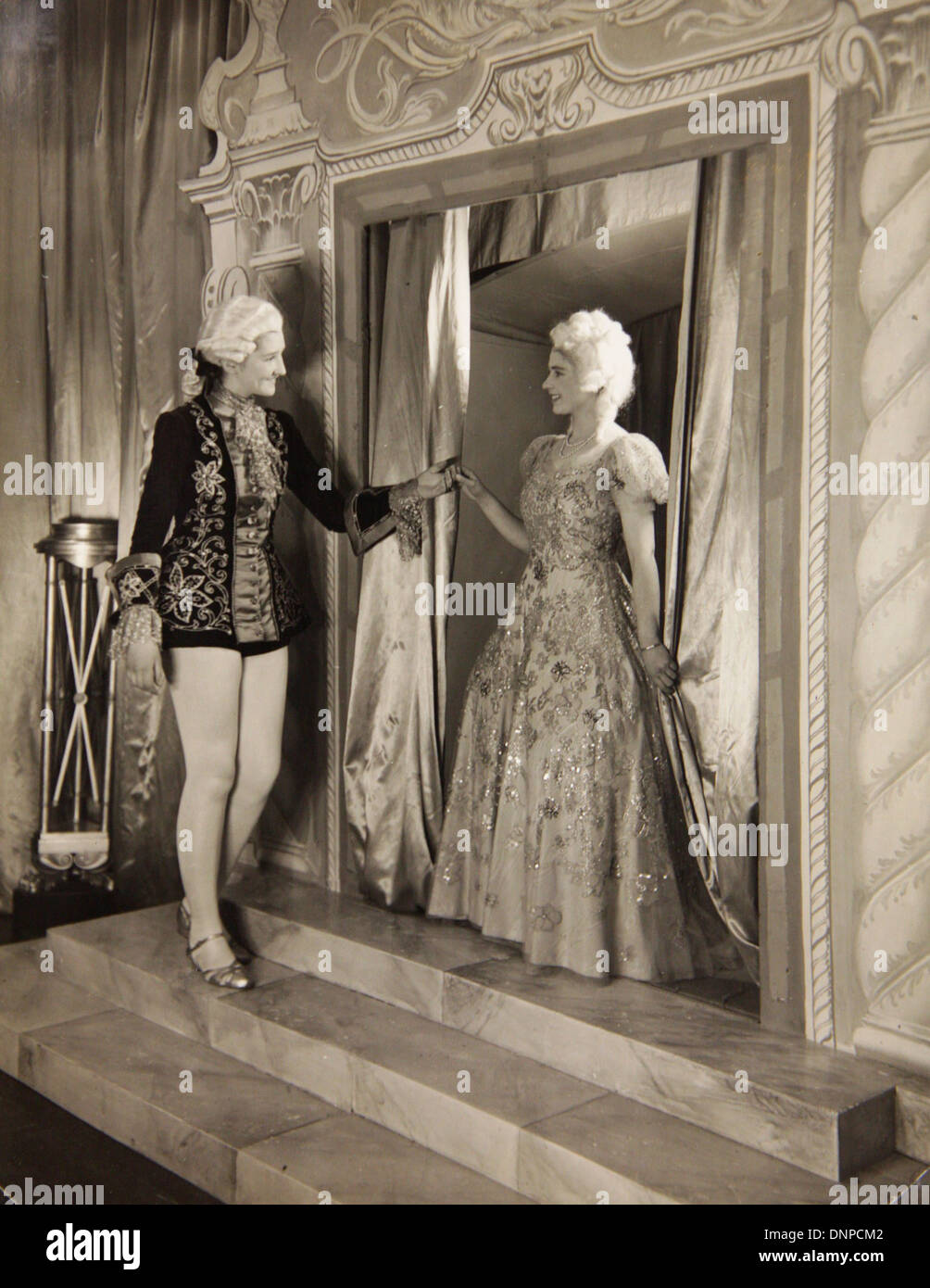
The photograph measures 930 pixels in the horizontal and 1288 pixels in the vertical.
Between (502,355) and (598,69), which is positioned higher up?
(598,69)

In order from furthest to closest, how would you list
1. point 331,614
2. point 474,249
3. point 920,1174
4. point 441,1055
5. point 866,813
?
point 331,614, point 474,249, point 441,1055, point 866,813, point 920,1174

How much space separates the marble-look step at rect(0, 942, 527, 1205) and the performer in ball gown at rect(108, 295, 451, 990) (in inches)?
12.3

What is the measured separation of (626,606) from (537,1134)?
4.35ft

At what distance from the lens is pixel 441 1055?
10.1ft

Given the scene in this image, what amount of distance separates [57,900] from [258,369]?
2170 mm

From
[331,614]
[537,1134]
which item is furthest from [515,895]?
[331,614]

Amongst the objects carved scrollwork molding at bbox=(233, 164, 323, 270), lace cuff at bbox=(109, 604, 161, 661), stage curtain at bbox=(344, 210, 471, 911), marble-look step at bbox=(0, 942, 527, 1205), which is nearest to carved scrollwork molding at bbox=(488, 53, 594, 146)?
stage curtain at bbox=(344, 210, 471, 911)

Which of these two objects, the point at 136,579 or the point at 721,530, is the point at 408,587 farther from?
the point at 721,530

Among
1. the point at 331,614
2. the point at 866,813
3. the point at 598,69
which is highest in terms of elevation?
the point at 598,69

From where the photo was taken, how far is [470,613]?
389cm

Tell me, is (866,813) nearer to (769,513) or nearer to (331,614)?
(769,513)

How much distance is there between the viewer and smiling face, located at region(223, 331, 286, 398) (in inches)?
139

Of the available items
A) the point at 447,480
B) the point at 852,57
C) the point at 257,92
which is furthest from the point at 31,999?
the point at 852,57

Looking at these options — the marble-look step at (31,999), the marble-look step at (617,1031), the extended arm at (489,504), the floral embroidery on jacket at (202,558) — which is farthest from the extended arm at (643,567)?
the marble-look step at (31,999)
